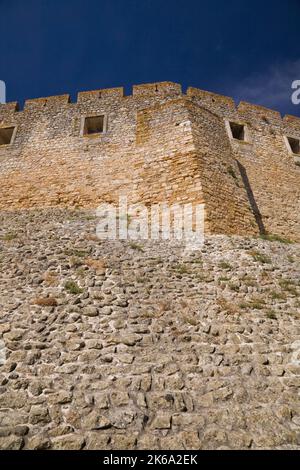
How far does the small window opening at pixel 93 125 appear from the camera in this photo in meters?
12.1

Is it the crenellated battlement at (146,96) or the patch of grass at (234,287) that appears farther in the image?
the crenellated battlement at (146,96)

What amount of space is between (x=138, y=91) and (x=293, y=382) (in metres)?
12.1

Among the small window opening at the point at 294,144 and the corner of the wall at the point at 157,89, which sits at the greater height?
the corner of the wall at the point at 157,89

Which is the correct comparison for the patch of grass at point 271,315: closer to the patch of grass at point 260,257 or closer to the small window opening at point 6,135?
the patch of grass at point 260,257

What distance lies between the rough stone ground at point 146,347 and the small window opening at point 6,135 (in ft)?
26.9

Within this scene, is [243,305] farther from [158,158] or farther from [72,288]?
[158,158]

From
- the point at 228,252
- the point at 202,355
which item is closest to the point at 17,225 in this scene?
the point at 228,252

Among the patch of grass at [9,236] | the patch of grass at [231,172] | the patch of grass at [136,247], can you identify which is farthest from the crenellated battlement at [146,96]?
the patch of grass at [136,247]

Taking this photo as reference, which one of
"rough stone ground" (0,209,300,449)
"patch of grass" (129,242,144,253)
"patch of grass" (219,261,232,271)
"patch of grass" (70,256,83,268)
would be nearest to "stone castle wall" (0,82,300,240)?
"patch of grass" (219,261,232,271)

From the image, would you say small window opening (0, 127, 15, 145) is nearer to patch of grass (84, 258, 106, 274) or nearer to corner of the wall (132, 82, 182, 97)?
corner of the wall (132, 82, 182, 97)

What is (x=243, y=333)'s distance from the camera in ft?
13.0

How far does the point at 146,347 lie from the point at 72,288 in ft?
5.02

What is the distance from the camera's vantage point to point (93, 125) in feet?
40.9
